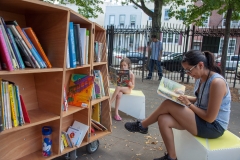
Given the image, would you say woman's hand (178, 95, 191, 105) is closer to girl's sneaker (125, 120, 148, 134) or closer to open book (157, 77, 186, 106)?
open book (157, 77, 186, 106)

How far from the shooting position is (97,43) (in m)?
2.50

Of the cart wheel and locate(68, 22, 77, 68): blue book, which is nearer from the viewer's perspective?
locate(68, 22, 77, 68): blue book

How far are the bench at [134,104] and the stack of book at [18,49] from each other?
7.28 feet

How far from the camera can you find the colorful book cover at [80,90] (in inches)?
86.1

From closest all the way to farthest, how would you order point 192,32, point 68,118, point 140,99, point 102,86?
point 68,118
point 102,86
point 140,99
point 192,32

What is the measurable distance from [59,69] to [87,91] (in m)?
0.49

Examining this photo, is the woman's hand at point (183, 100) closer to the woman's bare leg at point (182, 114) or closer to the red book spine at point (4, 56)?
the woman's bare leg at point (182, 114)

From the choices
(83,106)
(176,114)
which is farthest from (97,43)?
(176,114)

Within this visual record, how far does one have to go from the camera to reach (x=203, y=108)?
2.23m

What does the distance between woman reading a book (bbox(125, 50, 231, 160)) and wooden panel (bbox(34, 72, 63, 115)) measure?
1.19 m

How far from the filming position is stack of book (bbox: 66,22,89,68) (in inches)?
76.2

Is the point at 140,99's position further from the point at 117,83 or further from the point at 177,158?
the point at 177,158

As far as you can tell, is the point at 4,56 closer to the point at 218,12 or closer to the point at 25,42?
the point at 25,42

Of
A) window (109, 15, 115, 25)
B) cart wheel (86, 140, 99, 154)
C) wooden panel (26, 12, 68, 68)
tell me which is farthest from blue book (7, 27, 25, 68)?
window (109, 15, 115, 25)
